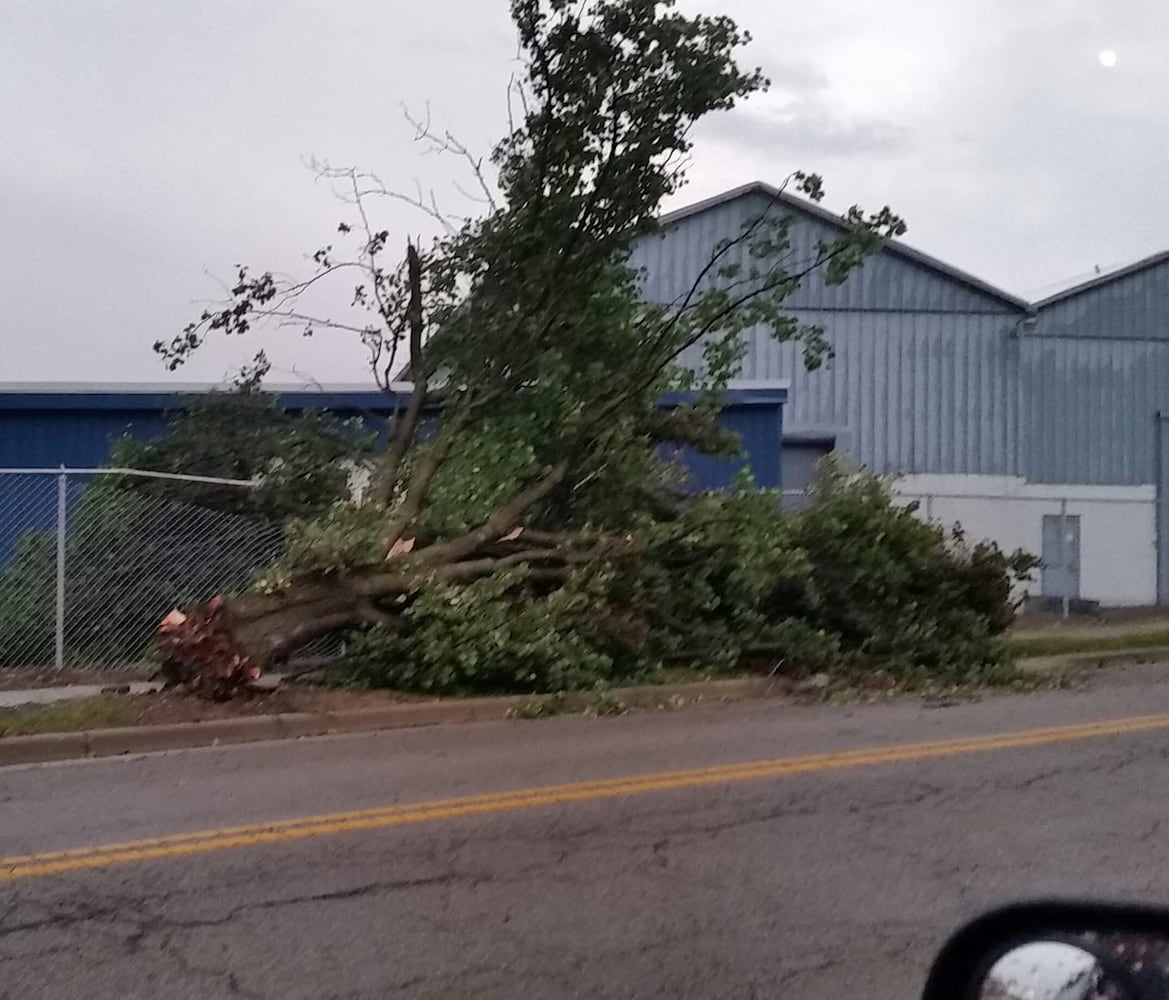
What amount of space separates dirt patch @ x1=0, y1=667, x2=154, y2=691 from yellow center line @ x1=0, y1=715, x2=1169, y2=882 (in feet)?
17.2

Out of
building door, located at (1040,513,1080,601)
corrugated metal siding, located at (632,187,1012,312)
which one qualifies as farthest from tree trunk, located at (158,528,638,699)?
building door, located at (1040,513,1080,601)

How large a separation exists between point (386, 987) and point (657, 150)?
1060cm

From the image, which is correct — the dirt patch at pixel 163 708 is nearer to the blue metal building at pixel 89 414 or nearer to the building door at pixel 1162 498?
the blue metal building at pixel 89 414

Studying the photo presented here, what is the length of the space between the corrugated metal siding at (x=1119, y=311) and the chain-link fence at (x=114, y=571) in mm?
17823

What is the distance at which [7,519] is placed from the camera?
54.4 ft

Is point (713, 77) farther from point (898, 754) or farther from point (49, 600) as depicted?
point (49, 600)

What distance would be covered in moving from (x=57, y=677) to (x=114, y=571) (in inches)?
59.2

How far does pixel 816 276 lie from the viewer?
1055 inches

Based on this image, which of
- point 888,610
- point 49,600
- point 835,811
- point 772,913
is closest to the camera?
point 772,913

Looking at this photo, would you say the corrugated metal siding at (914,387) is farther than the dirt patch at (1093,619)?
Yes

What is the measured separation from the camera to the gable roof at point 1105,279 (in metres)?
27.0

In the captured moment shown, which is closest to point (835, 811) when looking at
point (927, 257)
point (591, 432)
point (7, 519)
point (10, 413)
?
point (591, 432)

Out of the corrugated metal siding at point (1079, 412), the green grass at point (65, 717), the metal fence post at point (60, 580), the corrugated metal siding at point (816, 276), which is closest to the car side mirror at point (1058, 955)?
the green grass at point (65, 717)

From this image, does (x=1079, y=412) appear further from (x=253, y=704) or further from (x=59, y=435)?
(x=253, y=704)
